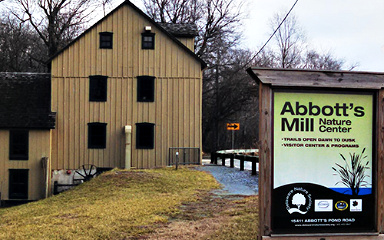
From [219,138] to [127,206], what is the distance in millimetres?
43834

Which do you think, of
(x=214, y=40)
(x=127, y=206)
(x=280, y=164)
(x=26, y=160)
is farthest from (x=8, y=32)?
(x=280, y=164)

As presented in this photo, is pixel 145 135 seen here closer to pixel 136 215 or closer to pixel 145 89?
pixel 145 89

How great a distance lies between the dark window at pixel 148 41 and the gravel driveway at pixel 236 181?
7.81 m

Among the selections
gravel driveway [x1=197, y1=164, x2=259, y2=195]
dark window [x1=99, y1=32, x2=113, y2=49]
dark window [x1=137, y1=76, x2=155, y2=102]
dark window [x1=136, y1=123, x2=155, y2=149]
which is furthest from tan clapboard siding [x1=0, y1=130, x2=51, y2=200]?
gravel driveway [x1=197, y1=164, x2=259, y2=195]

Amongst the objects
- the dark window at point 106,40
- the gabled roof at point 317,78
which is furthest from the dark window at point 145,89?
the gabled roof at point 317,78

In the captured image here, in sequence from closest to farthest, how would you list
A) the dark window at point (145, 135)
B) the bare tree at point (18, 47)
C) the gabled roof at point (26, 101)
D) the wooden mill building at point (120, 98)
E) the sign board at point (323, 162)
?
the sign board at point (323, 162) → the gabled roof at point (26, 101) → the wooden mill building at point (120, 98) → the dark window at point (145, 135) → the bare tree at point (18, 47)

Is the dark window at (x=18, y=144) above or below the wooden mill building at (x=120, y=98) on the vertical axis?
below

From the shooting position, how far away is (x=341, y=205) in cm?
645

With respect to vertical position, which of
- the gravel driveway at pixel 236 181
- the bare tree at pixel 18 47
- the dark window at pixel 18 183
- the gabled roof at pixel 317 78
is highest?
the bare tree at pixel 18 47

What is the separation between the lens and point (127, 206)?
13.3 meters

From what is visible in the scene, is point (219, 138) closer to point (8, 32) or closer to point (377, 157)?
point (8, 32)

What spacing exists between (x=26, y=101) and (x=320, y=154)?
25.8 m

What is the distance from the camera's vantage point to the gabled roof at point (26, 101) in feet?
92.7

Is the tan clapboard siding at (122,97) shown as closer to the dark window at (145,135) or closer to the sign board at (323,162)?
the dark window at (145,135)
